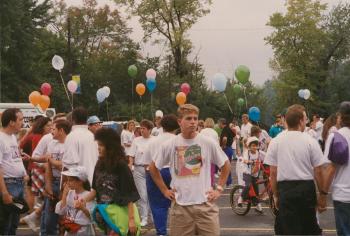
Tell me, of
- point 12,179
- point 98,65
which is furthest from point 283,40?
point 12,179

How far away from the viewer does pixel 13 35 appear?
37.2 m

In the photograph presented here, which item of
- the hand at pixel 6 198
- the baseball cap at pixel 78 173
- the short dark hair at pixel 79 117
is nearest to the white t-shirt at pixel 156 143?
the short dark hair at pixel 79 117

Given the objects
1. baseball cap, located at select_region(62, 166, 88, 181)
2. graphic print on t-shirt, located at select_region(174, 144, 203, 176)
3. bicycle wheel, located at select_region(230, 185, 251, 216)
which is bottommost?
bicycle wheel, located at select_region(230, 185, 251, 216)

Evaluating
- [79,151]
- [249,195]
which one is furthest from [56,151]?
[249,195]

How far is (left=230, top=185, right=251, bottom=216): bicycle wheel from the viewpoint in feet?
34.3

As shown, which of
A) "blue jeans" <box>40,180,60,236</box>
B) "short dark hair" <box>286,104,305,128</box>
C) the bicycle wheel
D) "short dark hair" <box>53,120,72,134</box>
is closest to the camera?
"short dark hair" <box>286,104,305,128</box>

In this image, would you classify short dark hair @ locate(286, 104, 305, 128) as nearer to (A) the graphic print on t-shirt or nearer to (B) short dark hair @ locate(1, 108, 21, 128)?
(A) the graphic print on t-shirt

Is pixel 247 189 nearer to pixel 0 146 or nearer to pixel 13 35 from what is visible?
pixel 0 146

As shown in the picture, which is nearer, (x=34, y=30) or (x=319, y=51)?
(x=34, y=30)

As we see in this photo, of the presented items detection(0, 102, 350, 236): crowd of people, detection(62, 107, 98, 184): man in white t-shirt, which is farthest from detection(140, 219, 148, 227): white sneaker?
detection(0, 102, 350, 236): crowd of people

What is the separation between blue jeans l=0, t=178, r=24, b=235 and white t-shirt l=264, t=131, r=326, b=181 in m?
3.21

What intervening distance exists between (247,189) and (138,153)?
7.39 ft

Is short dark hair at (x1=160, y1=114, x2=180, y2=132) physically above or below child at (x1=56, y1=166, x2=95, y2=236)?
above

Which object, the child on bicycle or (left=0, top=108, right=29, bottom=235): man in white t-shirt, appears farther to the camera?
the child on bicycle
